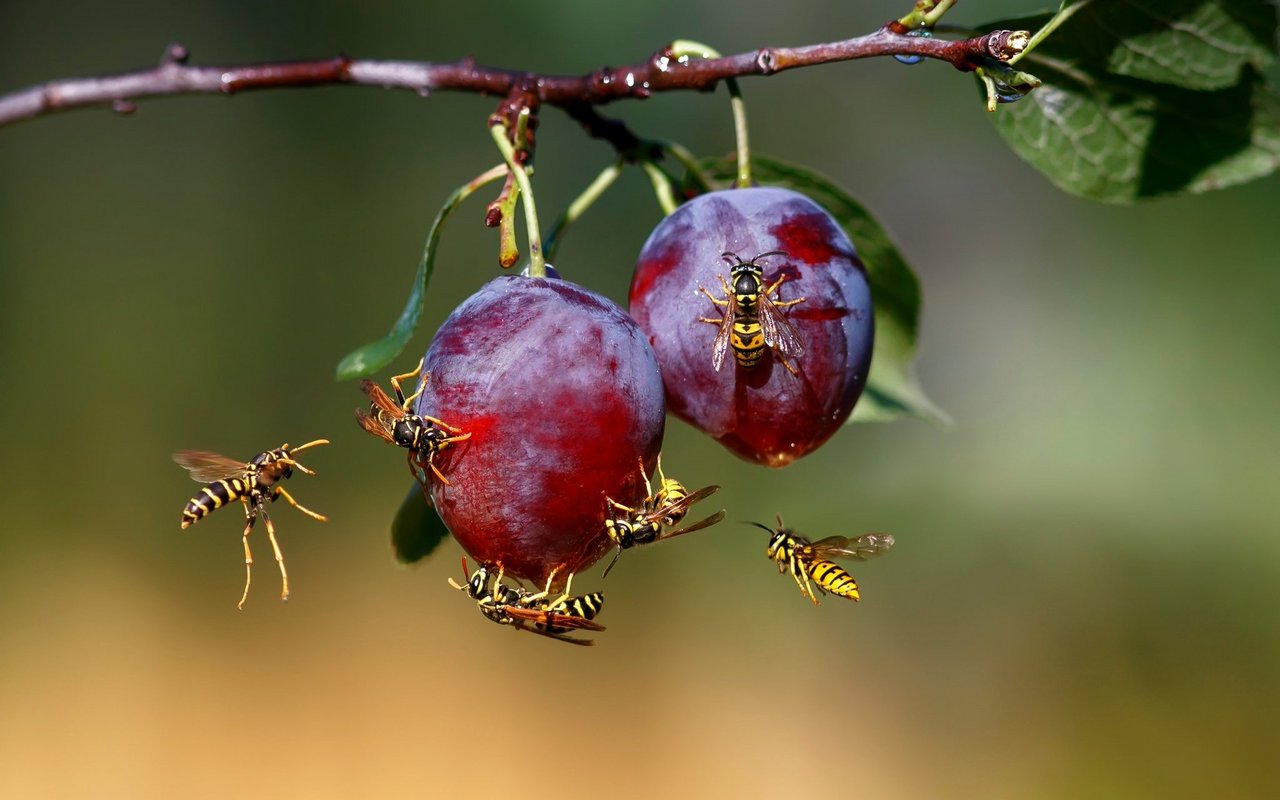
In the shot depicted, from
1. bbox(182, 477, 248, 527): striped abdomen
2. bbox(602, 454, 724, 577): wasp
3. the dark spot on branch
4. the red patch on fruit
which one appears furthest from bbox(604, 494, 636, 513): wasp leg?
the dark spot on branch

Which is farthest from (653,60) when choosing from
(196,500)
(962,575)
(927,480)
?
(962,575)

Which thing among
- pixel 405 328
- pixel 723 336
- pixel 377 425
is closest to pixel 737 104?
pixel 723 336

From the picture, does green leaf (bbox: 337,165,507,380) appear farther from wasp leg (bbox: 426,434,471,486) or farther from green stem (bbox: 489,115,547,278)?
wasp leg (bbox: 426,434,471,486)

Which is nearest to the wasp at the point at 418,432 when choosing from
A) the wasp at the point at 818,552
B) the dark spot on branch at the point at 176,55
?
the wasp at the point at 818,552

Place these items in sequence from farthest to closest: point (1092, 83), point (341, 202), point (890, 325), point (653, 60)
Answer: point (341, 202) → point (890, 325) → point (1092, 83) → point (653, 60)

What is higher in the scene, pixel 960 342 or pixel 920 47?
pixel 920 47

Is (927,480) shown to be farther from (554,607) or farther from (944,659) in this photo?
(554,607)
